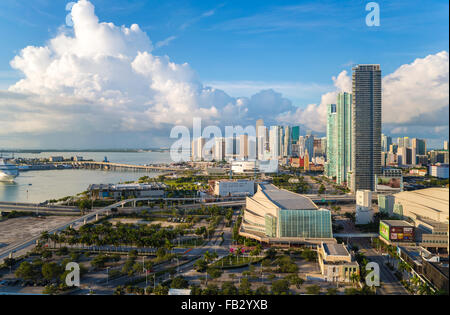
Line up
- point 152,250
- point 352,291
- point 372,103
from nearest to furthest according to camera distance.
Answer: point 352,291 → point 152,250 → point 372,103

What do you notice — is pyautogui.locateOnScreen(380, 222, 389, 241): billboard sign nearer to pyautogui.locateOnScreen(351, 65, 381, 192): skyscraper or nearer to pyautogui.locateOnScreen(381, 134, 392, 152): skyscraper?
pyautogui.locateOnScreen(351, 65, 381, 192): skyscraper

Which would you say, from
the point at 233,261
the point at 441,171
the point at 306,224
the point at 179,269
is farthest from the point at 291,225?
the point at 441,171

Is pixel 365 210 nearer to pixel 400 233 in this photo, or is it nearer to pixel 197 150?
pixel 400 233

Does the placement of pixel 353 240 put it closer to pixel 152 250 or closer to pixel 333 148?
pixel 152 250

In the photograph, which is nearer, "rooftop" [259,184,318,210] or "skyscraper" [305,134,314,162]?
"rooftop" [259,184,318,210]

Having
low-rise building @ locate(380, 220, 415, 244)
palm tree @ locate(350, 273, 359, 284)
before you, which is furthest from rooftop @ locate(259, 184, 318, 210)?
palm tree @ locate(350, 273, 359, 284)
